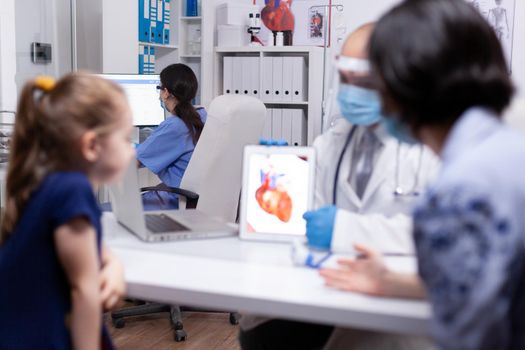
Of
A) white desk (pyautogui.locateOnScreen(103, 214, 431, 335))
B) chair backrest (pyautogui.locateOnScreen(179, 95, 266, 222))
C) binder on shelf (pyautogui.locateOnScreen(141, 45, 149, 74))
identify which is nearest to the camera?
white desk (pyautogui.locateOnScreen(103, 214, 431, 335))

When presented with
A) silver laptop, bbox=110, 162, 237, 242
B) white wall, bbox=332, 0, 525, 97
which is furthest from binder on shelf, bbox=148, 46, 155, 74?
silver laptop, bbox=110, 162, 237, 242

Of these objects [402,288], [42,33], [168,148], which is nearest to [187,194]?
[168,148]

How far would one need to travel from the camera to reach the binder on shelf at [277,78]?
483 centimetres

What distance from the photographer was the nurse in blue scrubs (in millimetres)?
3422

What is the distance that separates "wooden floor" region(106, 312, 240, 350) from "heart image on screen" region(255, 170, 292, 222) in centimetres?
140

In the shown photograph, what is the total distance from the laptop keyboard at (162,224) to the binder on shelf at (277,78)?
3116mm

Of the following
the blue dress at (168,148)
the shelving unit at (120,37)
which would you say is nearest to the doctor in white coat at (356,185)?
the blue dress at (168,148)

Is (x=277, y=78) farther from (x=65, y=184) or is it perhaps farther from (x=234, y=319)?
(x=65, y=184)

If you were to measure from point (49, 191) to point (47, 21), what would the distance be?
10.4 feet

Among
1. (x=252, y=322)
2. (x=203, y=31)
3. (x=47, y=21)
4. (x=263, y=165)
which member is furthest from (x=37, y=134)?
(x=203, y=31)

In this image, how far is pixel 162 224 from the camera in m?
1.73

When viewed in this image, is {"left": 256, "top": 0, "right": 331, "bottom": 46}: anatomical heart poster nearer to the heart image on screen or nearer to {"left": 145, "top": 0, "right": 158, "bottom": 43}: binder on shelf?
{"left": 145, "top": 0, "right": 158, "bottom": 43}: binder on shelf

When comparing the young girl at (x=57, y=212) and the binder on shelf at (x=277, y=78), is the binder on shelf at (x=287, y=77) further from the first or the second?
the young girl at (x=57, y=212)

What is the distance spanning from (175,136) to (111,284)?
2.23 meters
